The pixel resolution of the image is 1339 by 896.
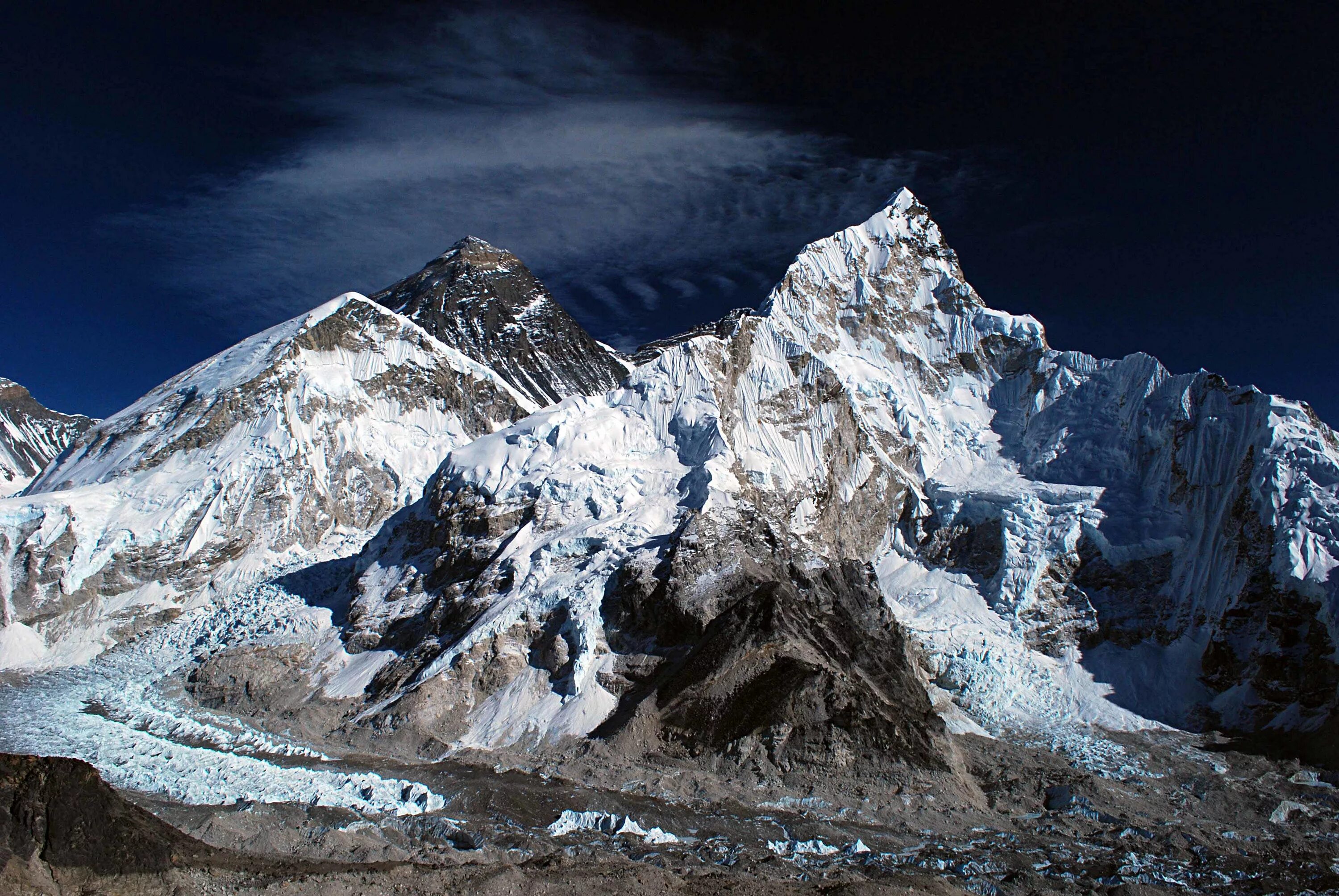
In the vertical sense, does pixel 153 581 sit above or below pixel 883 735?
above

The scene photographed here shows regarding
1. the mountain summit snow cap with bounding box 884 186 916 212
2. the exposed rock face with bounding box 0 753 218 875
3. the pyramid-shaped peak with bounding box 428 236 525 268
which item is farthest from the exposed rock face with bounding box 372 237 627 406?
the exposed rock face with bounding box 0 753 218 875

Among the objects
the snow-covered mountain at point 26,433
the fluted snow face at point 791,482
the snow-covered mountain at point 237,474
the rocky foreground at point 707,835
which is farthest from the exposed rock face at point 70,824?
the snow-covered mountain at point 26,433

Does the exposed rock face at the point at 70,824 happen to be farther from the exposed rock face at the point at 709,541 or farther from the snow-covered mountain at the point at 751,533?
the exposed rock face at the point at 709,541

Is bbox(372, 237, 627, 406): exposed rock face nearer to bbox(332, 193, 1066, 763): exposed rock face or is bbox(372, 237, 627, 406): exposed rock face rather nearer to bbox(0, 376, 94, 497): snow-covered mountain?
bbox(332, 193, 1066, 763): exposed rock face

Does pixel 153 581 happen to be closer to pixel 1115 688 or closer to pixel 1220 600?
pixel 1115 688

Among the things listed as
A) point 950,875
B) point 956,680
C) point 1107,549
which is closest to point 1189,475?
point 1107,549

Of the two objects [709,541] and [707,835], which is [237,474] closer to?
[709,541]
